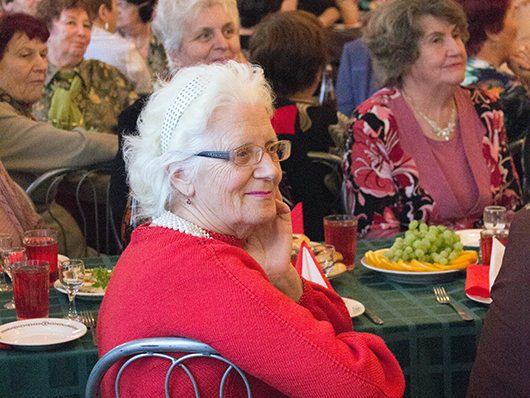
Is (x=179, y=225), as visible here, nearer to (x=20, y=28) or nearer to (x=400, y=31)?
(x=400, y=31)

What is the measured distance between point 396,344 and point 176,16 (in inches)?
70.0

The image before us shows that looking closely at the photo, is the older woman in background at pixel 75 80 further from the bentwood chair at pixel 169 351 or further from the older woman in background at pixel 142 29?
the bentwood chair at pixel 169 351

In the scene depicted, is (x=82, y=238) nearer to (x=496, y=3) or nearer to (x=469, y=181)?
(x=469, y=181)

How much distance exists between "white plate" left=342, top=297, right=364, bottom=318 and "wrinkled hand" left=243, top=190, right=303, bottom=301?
0.99 ft

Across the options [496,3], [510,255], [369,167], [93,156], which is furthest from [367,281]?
[496,3]

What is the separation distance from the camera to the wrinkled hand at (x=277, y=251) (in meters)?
1.32

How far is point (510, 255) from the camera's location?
135cm

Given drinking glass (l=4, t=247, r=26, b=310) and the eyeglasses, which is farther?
drinking glass (l=4, t=247, r=26, b=310)

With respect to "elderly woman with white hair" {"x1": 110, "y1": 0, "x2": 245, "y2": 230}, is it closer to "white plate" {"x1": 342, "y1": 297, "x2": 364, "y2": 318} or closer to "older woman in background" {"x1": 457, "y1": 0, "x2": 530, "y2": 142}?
"white plate" {"x1": 342, "y1": 297, "x2": 364, "y2": 318}

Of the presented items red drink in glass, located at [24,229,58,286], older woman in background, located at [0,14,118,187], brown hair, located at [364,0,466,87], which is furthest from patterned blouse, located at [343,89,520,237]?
older woman in background, located at [0,14,118,187]

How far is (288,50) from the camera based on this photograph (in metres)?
3.12

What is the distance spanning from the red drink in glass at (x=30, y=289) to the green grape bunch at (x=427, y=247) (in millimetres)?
1007

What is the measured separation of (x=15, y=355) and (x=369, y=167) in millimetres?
1747

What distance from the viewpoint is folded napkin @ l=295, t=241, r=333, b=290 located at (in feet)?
5.37
